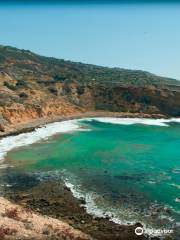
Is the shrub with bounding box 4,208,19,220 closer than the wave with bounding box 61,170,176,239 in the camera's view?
Yes

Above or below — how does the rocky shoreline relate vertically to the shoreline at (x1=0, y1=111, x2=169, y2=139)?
below

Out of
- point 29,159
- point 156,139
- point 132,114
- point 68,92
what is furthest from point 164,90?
point 29,159

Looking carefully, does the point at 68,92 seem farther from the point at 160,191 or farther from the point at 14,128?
the point at 160,191

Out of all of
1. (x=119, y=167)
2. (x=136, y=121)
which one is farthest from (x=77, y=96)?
(x=119, y=167)

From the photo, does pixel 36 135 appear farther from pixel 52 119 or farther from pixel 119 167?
pixel 119 167

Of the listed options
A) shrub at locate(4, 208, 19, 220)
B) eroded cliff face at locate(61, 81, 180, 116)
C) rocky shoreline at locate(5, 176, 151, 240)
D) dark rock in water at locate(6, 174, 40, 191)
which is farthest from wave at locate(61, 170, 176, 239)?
eroded cliff face at locate(61, 81, 180, 116)

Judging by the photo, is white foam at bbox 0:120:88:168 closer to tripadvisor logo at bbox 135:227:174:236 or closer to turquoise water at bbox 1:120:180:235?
turquoise water at bbox 1:120:180:235
